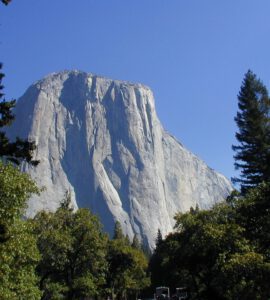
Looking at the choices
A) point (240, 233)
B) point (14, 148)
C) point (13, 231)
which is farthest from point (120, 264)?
point (14, 148)

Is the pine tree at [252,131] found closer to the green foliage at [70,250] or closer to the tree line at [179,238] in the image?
the tree line at [179,238]

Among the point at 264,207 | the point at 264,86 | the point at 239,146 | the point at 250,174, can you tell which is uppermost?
the point at 264,86

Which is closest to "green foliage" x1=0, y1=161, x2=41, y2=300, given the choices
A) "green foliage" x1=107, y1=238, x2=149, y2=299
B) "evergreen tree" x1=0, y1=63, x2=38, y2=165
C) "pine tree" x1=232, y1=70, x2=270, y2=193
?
"evergreen tree" x1=0, y1=63, x2=38, y2=165

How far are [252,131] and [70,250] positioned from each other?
20949 millimetres

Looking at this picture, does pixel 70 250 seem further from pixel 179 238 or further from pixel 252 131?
pixel 252 131

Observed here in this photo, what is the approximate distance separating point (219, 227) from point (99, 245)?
39.4ft

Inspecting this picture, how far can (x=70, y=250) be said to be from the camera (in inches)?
1629

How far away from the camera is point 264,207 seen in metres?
27.8

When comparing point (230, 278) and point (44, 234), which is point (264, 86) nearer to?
point (44, 234)

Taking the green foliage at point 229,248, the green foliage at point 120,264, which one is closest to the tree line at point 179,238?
the green foliage at point 229,248

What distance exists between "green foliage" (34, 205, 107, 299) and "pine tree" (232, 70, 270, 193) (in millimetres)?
15198

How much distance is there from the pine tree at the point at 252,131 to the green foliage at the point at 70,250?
15198mm

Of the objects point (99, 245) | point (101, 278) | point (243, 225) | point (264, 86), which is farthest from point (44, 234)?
point (264, 86)

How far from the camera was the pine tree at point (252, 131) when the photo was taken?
47.5m
